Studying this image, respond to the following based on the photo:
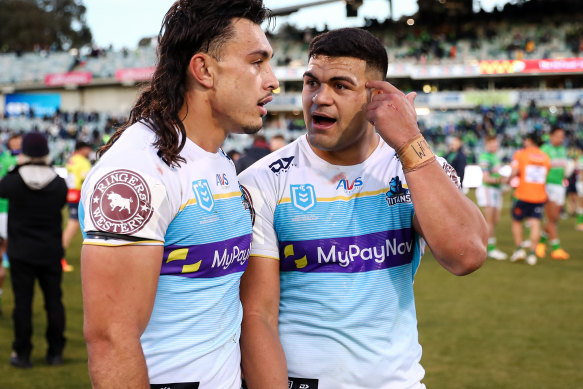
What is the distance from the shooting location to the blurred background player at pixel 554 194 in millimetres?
12617

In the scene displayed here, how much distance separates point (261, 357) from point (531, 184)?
10.7m

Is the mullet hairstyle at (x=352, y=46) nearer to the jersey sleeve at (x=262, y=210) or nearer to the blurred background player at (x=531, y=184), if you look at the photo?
the jersey sleeve at (x=262, y=210)

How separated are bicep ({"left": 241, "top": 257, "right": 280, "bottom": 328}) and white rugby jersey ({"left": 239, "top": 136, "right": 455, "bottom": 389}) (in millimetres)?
42

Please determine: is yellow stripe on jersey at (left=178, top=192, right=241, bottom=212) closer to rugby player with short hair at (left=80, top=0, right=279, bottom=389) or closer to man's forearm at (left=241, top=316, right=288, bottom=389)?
A: rugby player with short hair at (left=80, top=0, right=279, bottom=389)

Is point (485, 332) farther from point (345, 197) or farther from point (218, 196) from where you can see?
point (218, 196)

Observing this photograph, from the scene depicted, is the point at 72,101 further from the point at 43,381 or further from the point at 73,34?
the point at 43,381

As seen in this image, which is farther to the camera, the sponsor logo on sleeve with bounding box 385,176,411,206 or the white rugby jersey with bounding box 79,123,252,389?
the sponsor logo on sleeve with bounding box 385,176,411,206

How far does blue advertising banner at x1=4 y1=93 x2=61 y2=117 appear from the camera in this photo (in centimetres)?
5562

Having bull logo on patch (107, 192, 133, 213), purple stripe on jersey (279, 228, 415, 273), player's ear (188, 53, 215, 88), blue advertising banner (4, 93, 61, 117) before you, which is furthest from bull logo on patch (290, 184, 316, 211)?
blue advertising banner (4, 93, 61, 117)

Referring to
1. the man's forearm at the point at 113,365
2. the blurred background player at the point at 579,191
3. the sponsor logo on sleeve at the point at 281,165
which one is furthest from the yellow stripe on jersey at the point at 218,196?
the blurred background player at the point at 579,191

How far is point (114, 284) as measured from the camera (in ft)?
5.71

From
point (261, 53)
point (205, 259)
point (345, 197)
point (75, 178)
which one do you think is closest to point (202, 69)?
point (261, 53)

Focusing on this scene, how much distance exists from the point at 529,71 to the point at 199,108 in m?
49.0

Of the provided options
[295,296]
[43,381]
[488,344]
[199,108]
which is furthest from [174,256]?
[488,344]
